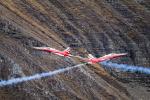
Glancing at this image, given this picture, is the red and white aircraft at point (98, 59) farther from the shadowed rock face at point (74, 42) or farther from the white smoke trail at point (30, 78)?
the white smoke trail at point (30, 78)

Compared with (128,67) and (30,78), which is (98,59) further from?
(30,78)

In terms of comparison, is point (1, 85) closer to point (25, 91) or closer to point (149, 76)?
point (25, 91)

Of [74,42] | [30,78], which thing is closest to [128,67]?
[74,42]

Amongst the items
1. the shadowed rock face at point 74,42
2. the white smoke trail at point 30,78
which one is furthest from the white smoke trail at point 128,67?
the white smoke trail at point 30,78

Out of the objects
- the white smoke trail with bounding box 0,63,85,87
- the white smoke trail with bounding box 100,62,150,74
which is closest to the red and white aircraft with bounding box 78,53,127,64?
the white smoke trail with bounding box 100,62,150,74

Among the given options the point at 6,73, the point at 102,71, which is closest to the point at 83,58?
the point at 102,71

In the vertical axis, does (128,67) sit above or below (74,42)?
Result: below

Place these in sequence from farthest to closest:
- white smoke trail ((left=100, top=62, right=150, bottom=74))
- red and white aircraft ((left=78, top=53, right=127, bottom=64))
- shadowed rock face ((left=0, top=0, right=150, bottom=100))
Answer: white smoke trail ((left=100, top=62, right=150, bottom=74)) → red and white aircraft ((left=78, top=53, right=127, bottom=64)) → shadowed rock face ((left=0, top=0, right=150, bottom=100))

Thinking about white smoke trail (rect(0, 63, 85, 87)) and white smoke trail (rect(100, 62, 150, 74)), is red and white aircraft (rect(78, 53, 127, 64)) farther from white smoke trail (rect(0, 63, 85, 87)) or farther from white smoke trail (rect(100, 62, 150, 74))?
white smoke trail (rect(0, 63, 85, 87))
